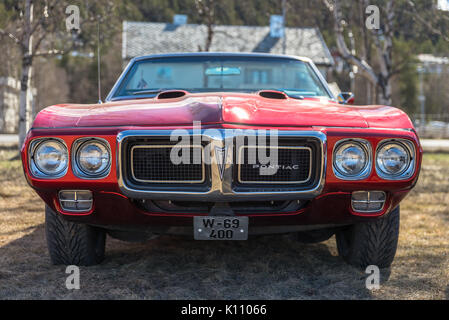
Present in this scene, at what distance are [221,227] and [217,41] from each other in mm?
25663

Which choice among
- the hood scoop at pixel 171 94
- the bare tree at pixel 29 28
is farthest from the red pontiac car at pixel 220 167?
the bare tree at pixel 29 28

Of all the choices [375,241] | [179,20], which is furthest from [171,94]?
[179,20]

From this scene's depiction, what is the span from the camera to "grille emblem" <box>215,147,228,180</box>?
2426 millimetres

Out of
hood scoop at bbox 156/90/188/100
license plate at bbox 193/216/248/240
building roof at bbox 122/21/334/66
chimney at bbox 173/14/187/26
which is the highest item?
chimney at bbox 173/14/187/26

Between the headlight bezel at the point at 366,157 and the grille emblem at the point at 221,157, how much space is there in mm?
579

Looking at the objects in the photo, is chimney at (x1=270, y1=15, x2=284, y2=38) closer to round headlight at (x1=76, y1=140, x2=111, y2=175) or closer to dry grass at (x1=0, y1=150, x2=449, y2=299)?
dry grass at (x1=0, y1=150, x2=449, y2=299)

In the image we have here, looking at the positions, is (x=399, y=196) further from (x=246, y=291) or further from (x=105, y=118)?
(x=105, y=118)

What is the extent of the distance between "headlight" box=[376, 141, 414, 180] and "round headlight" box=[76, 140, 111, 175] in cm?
144

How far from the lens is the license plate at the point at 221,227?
8.30ft

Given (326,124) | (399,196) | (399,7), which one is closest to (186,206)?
(326,124)

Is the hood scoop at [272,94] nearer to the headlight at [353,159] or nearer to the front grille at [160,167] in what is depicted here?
the headlight at [353,159]

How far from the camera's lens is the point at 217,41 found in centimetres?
2722

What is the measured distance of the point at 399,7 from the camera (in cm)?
1307

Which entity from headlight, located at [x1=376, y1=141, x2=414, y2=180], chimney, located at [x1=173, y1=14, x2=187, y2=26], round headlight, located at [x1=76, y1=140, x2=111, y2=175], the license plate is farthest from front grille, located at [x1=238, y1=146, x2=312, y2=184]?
chimney, located at [x1=173, y1=14, x2=187, y2=26]
